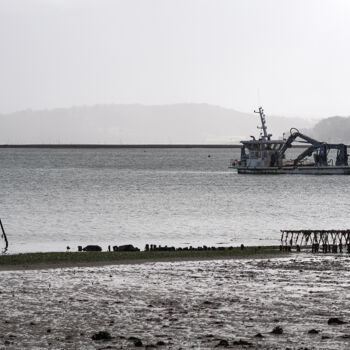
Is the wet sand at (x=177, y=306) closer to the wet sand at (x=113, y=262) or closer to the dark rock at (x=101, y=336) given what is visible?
the dark rock at (x=101, y=336)

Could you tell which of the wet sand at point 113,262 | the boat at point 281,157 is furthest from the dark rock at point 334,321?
the boat at point 281,157

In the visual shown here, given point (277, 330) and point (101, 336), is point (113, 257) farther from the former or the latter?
point (277, 330)

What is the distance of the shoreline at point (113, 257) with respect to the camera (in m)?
32.6

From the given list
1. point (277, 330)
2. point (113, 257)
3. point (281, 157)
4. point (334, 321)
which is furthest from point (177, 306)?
point (281, 157)

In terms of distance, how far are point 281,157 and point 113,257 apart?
12559 cm

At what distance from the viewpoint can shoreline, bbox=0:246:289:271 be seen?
32562 mm

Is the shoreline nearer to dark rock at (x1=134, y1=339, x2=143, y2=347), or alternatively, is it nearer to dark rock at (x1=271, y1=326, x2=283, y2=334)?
dark rock at (x1=134, y1=339, x2=143, y2=347)

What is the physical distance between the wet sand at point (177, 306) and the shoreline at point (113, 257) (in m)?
1.51

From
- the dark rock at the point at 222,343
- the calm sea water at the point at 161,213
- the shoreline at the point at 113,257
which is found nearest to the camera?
the dark rock at the point at 222,343

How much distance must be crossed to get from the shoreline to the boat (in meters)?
110

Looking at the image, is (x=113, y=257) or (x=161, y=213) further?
(x=161, y=213)

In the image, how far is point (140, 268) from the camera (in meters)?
31.7

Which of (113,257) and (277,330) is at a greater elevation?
(277,330)

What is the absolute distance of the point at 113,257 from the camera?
117 ft
